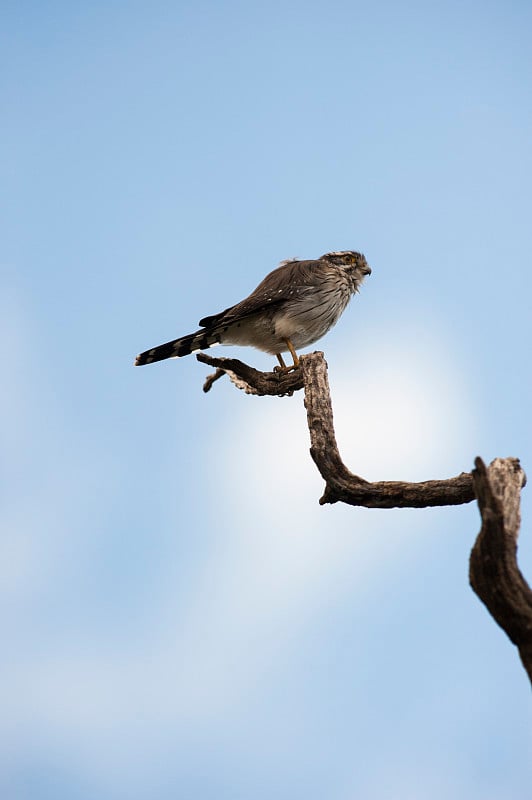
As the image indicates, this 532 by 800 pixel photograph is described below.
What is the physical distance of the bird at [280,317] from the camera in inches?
326

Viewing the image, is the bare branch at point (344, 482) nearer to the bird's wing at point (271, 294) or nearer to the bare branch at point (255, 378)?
the bare branch at point (255, 378)

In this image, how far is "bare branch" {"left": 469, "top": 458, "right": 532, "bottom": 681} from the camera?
440cm

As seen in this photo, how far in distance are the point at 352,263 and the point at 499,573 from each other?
5.10m

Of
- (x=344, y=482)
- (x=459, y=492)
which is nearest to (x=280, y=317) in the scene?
(x=344, y=482)

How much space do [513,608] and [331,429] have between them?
6.66ft

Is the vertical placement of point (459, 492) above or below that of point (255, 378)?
below

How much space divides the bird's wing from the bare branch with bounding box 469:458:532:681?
417cm

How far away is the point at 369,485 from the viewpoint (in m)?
5.78

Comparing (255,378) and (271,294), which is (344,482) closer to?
(255,378)

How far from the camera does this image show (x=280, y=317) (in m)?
8.31

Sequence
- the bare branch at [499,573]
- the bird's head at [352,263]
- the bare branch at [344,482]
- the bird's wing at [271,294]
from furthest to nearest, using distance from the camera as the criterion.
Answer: the bird's head at [352,263], the bird's wing at [271,294], the bare branch at [344,482], the bare branch at [499,573]

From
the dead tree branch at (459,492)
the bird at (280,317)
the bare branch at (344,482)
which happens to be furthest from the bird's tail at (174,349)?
the bare branch at (344,482)

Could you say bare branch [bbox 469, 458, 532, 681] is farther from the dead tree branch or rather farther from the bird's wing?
the bird's wing

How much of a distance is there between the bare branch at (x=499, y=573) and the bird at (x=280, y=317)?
3.83 metres
